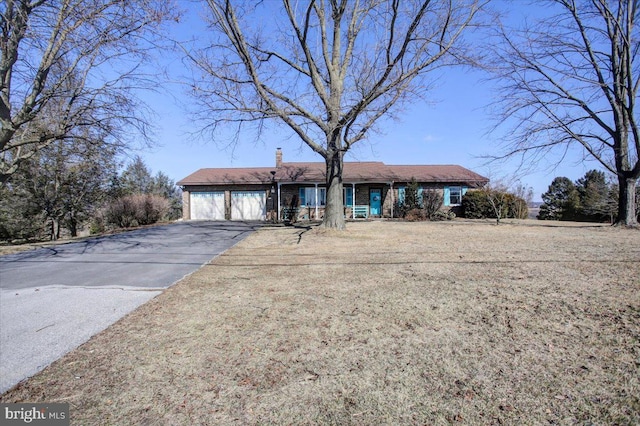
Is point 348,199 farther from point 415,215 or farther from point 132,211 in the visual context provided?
point 132,211

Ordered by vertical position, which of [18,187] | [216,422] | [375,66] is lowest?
[216,422]

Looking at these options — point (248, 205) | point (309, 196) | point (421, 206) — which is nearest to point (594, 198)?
point (421, 206)

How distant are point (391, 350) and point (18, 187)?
2448cm

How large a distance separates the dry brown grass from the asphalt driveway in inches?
14.0

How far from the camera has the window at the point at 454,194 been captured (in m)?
25.6

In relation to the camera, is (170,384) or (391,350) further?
(391,350)

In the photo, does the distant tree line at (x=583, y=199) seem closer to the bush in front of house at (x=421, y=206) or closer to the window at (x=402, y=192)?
the bush in front of house at (x=421, y=206)

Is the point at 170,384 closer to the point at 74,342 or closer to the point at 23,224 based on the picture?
the point at 74,342

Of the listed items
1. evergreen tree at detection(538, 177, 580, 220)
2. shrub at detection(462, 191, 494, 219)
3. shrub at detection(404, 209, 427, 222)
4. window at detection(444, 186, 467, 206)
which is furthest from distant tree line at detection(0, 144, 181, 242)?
evergreen tree at detection(538, 177, 580, 220)

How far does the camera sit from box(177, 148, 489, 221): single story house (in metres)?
24.7

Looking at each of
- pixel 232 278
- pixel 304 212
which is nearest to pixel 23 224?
pixel 304 212

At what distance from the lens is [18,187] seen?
62.8 ft

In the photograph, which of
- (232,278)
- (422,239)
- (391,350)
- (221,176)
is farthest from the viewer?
(221,176)

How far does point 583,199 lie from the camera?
24.1m
